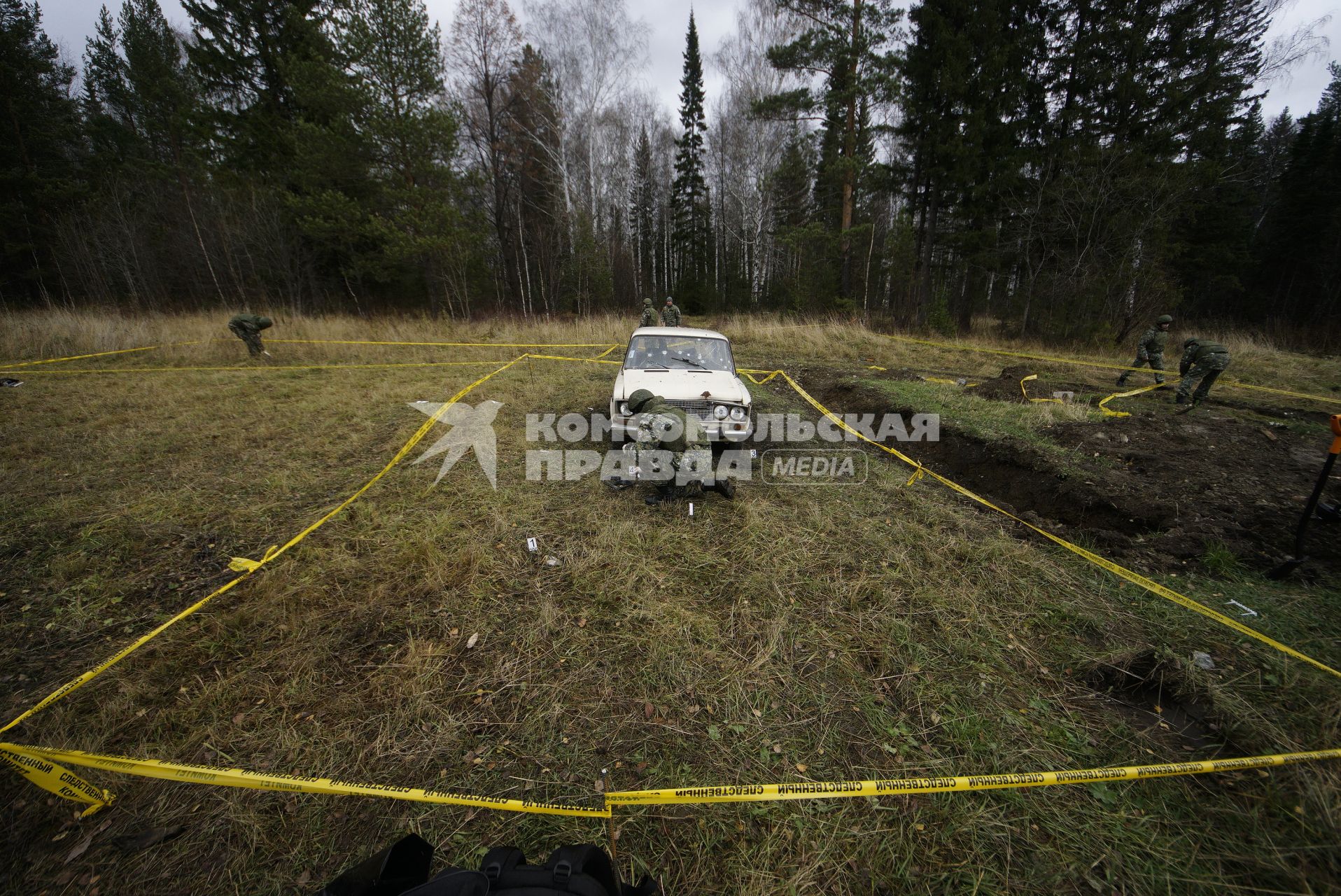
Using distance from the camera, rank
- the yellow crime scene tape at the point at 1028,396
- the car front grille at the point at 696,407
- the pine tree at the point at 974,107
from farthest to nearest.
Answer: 1. the pine tree at the point at 974,107
2. the yellow crime scene tape at the point at 1028,396
3. the car front grille at the point at 696,407

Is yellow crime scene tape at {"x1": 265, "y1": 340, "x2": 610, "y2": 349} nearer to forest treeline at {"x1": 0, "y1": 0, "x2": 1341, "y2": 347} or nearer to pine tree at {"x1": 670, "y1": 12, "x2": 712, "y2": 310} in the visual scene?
forest treeline at {"x1": 0, "y1": 0, "x2": 1341, "y2": 347}

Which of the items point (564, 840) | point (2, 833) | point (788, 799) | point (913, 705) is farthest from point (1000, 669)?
point (2, 833)

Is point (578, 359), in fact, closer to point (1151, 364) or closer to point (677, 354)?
point (677, 354)

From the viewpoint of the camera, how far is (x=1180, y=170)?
1214cm

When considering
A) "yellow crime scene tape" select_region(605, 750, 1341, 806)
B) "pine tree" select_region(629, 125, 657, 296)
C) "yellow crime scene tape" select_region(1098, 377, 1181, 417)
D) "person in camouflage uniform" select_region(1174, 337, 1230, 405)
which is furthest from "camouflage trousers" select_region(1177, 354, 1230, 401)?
"pine tree" select_region(629, 125, 657, 296)

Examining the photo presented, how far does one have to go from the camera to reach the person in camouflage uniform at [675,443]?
451 centimetres

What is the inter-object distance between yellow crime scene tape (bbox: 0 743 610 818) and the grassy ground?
0.23 ft

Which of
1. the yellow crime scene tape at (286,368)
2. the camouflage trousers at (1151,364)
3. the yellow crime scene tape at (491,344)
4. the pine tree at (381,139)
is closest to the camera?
the camouflage trousers at (1151,364)

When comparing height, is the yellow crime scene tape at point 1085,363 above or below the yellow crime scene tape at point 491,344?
below

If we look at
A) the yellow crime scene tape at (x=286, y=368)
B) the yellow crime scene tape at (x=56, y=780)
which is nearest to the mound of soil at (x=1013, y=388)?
the yellow crime scene tape at (x=56, y=780)

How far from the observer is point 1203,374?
756 centimetres

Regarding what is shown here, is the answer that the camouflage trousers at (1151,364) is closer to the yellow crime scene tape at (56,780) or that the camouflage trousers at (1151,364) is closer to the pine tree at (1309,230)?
the yellow crime scene tape at (56,780)

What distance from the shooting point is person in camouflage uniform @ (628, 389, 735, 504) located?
4.51 metres

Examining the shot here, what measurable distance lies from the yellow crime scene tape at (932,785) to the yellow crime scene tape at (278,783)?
0.98 ft
